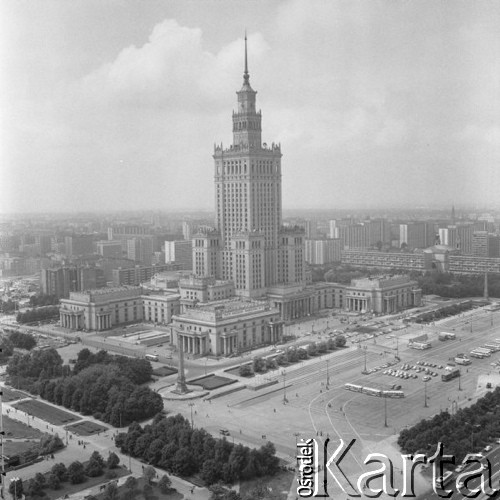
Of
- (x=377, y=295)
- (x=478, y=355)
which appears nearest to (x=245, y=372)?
(x=478, y=355)

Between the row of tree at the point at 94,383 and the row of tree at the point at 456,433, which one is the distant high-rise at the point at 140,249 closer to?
the row of tree at the point at 94,383

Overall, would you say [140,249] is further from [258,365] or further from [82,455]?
[82,455]

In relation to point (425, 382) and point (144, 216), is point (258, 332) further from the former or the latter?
point (144, 216)

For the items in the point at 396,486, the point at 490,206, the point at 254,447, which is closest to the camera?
the point at 396,486

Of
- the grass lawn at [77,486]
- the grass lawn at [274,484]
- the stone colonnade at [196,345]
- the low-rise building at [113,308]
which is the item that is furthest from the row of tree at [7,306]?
the grass lawn at [274,484]

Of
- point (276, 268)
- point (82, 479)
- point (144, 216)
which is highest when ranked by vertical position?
point (144, 216)

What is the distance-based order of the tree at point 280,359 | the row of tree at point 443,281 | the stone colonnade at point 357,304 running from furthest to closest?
the row of tree at point 443,281
the stone colonnade at point 357,304
the tree at point 280,359

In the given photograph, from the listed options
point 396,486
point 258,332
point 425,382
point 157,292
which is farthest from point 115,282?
point 396,486
